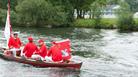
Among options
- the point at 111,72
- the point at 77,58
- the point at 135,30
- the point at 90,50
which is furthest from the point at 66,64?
the point at 135,30

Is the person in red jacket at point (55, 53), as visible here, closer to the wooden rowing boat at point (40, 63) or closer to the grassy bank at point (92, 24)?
the wooden rowing boat at point (40, 63)

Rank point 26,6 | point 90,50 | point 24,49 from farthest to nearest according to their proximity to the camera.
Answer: point 26,6, point 90,50, point 24,49

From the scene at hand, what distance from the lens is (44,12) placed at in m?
81.1

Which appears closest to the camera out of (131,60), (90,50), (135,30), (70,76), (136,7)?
(70,76)

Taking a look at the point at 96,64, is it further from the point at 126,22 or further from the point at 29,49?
the point at 126,22

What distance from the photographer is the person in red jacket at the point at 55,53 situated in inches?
1242

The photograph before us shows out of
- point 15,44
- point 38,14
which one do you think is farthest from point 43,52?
point 38,14

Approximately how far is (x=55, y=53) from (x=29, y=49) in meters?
3.31

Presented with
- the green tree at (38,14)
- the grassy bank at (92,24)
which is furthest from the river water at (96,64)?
the green tree at (38,14)

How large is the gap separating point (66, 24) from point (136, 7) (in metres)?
60.6

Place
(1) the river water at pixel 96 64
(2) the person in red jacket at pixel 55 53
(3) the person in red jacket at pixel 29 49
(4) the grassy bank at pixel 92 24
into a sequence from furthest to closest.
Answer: (4) the grassy bank at pixel 92 24, (3) the person in red jacket at pixel 29 49, (2) the person in red jacket at pixel 55 53, (1) the river water at pixel 96 64

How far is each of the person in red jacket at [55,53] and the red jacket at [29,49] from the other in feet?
6.30

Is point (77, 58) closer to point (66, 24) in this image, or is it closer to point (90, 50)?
point (90, 50)

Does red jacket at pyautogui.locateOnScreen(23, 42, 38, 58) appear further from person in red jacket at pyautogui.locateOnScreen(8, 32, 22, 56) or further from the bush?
the bush
